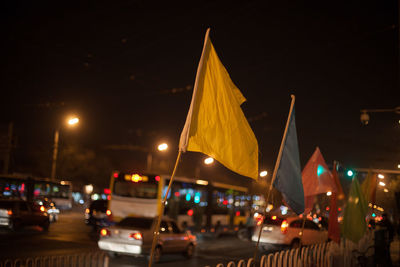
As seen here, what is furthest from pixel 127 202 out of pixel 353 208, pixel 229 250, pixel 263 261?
pixel 263 261

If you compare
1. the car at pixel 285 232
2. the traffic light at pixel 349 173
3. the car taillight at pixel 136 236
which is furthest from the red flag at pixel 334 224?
the car at pixel 285 232

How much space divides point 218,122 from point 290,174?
2127 mm

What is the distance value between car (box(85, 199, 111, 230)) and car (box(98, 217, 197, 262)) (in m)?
8.97

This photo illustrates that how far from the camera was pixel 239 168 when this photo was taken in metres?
6.25

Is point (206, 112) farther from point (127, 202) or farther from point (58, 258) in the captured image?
point (127, 202)

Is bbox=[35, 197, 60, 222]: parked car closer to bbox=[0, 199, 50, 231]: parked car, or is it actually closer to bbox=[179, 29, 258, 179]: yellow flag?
bbox=[0, 199, 50, 231]: parked car

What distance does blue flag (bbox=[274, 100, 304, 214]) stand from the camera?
739 cm

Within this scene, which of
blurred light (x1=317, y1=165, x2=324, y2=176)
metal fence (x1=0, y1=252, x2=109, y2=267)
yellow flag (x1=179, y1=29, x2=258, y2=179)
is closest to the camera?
yellow flag (x1=179, y1=29, x2=258, y2=179)

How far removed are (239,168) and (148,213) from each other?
54.6 feet

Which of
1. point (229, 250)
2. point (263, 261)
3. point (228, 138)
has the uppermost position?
point (228, 138)

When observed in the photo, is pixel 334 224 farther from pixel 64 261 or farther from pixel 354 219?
pixel 64 261

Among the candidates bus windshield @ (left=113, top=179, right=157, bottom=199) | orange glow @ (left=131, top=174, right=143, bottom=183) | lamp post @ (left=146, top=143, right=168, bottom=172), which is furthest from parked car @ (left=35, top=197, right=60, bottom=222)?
orange glow @ (left=131, top=174, right=143, bottom=183)

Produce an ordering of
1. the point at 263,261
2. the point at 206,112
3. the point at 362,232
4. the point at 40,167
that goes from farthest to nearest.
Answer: the point at 40,167
the point at 362,232
the point at 263,261
the point at 206,112

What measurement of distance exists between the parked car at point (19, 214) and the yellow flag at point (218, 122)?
1856 centimetres
